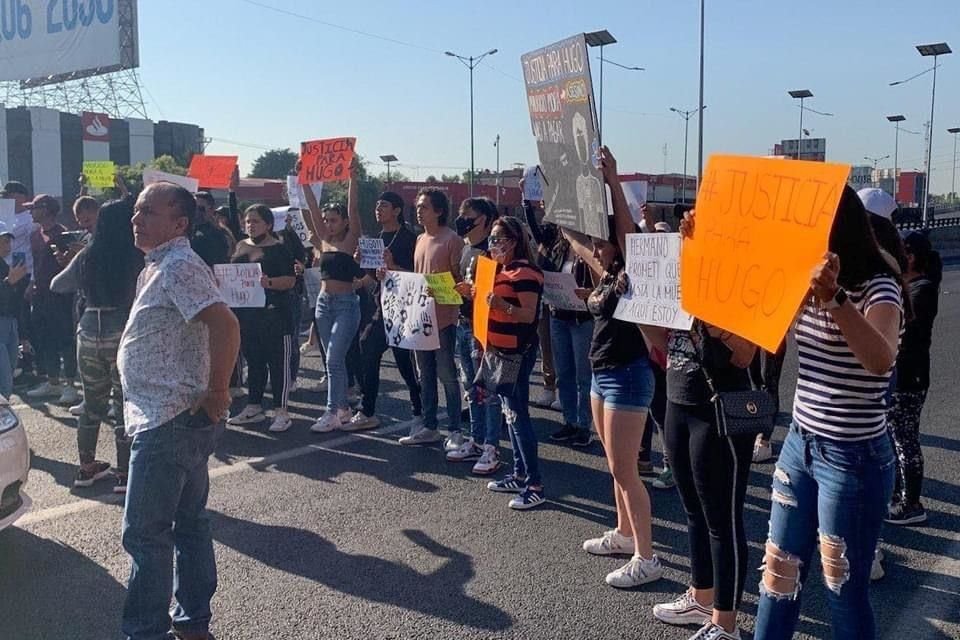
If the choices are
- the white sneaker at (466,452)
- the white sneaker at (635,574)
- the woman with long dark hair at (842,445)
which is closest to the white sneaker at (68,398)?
the white sneaker at (466,452)

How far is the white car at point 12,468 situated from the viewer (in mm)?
4508

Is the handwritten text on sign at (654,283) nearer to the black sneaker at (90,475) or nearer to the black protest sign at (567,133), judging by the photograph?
the black protest sign at (567,133)

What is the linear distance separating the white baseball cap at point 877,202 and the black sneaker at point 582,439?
3586 mm

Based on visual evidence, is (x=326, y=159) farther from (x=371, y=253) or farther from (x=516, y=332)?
(x=516, y=332)

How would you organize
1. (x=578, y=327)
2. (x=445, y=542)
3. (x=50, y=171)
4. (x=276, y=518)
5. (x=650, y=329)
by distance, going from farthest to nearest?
(x=50, y=171) → (x=578, y=327) → (x=276, y=518) → (x=445, y=542) → (x=650, y=329)

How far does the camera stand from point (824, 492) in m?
2.82

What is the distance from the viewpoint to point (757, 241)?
2766 mm

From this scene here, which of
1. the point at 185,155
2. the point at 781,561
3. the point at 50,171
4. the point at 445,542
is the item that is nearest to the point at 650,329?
the point at 781,561

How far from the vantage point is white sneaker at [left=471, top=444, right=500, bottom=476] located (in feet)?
20.4

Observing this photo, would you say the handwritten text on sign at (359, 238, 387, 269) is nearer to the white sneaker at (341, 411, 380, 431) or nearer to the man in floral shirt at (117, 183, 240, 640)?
the white sneaker at (341, 411, 380, 431)

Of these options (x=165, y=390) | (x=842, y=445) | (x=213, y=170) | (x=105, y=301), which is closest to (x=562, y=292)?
(x=105, y=301)

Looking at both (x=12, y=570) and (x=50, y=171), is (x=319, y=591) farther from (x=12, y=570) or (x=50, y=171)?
(x=50, y=171)

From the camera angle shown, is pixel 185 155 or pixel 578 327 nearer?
pixel 578 327

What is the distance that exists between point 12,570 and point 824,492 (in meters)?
4.03
